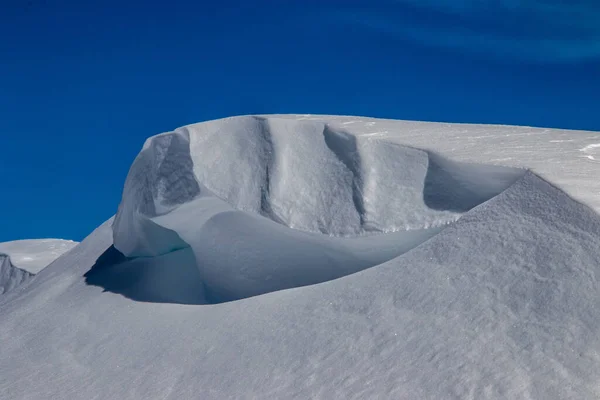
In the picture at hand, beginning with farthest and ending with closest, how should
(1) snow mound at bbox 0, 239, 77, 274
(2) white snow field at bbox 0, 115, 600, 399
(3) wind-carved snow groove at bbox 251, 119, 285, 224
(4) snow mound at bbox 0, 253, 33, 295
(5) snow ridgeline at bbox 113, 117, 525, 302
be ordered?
(1) snow mound at bbox 0, 239, 77, 274
(4) snow mound at bbox 0, 253, 33, 295
(3) wind-carved snow groove at bbox 251, 119, 285, 224
(5) snow ridgeline at bbox 113, 117, 525, 302
(2) white snow field at bbox 0, 115, 600, 399

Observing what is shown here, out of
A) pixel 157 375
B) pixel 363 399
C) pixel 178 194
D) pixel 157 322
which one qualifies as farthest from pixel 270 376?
pixel 178 194

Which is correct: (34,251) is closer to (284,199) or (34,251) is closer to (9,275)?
(9,275)

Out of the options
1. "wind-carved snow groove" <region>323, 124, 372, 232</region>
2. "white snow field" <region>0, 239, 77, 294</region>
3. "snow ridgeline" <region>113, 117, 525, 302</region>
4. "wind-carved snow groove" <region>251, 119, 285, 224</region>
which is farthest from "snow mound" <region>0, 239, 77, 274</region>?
"wind-carved snow groove" <region>323, 124, 372, 232</region>

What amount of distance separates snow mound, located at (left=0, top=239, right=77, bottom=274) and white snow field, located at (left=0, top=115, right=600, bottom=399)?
331 centimetres

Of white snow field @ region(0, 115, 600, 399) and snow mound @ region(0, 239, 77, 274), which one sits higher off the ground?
white snow field @ region(0, 115, 600, 399)

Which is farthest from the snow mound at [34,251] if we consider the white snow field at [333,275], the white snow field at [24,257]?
the white snow field at [333,275]

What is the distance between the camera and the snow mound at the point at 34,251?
8250mm

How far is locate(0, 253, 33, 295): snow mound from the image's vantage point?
7837 millimetres

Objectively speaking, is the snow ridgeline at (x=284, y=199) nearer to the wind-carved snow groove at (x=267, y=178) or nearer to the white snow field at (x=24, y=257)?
the wind-carved snow groove at (x=267, y=178)

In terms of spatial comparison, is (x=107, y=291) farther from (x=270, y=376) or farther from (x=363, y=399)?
(x=363, y=399)

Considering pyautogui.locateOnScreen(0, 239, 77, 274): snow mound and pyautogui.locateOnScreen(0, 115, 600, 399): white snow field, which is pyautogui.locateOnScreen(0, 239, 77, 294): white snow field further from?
pyautogui.locateOnScreen(0, 115, 600, 399): white snow field

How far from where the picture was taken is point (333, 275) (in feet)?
12.2

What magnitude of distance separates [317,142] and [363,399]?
1.97 meters

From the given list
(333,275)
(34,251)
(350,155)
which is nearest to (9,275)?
(34,251)
